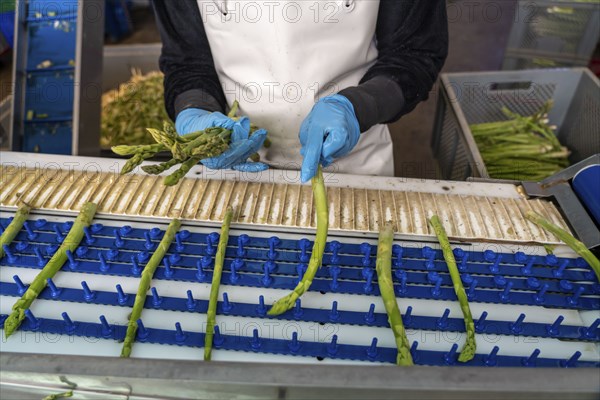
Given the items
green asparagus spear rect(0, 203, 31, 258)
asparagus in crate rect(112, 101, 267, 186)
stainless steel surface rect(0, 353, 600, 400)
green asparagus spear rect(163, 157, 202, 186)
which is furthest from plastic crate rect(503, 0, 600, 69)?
green asparagus spear rect(0, 203, 31, 258)

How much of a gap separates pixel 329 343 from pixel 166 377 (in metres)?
0.57

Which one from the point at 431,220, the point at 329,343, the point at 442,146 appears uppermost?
the point at 431,220

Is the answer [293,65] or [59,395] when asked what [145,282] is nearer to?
[59,395]

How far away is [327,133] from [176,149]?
20.8 inches

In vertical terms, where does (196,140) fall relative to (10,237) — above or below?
above

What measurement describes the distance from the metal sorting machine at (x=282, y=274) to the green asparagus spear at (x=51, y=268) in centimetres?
3

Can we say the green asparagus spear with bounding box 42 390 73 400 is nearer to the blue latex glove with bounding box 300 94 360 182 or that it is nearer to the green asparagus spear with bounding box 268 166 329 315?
the green asparagus spear with bounding box 268 166 329 315

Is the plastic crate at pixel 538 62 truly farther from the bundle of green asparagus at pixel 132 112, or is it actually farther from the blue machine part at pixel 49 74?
the blue machine part at pixel 49 74

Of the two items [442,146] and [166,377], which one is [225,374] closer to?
[166,377]

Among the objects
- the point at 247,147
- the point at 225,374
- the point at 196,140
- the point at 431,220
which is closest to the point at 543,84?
the point at 431,220

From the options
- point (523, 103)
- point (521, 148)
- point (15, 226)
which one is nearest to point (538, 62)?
point (523, 103)

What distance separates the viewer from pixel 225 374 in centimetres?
93

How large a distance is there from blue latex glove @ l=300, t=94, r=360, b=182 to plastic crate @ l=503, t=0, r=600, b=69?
9.63ft

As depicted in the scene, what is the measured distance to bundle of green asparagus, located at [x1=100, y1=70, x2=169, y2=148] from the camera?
3.62 meters
